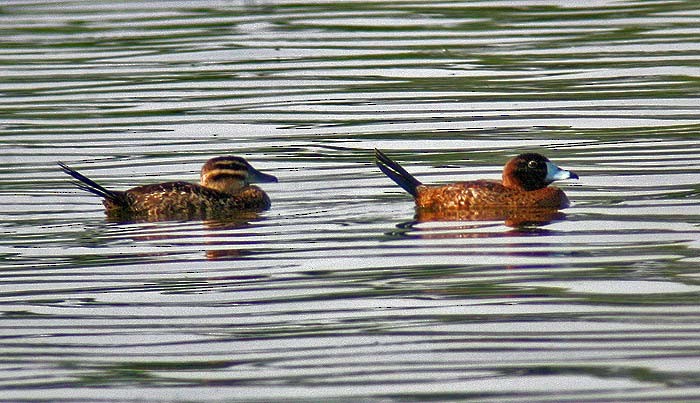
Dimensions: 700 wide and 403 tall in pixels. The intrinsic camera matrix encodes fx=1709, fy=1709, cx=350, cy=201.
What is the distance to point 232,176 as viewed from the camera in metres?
11.8

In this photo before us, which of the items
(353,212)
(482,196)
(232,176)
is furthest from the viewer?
(232,176)

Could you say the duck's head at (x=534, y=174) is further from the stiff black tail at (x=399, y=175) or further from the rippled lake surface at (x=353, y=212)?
the stiff black tail at (x=399, y=175)

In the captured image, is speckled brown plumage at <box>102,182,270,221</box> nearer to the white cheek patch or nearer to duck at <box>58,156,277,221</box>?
duck at <box>58,156,277,221</box>

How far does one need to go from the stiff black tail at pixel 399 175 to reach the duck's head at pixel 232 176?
895 millimetres

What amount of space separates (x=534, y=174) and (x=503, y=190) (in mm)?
228

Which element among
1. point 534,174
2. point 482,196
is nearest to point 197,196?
point 482,196

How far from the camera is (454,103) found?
596 inches

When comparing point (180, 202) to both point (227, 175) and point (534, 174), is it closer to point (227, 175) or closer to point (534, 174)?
point (227, 175)

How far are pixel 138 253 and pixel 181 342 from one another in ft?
8.02

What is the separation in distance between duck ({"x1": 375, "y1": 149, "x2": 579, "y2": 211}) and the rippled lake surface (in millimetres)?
210

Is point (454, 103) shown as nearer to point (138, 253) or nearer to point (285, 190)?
point (285, 190)

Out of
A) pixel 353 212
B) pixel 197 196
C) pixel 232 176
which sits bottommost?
pixel 353 212

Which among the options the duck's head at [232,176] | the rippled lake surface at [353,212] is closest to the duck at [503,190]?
the rippled lake surface at [353,212]

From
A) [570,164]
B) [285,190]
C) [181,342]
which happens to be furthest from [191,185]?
[181,342]
